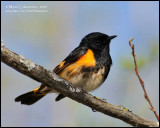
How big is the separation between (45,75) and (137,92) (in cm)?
301

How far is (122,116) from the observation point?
3264mm

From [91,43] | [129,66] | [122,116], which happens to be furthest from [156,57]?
[122,116]

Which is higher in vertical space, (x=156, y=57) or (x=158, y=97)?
(x=156, y=57)

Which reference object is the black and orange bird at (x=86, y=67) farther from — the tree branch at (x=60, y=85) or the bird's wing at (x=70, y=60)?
the tree branch at (x=60, y=85)

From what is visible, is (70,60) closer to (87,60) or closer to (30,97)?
(87,60)

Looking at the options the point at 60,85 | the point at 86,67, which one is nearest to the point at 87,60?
the point at 86,67

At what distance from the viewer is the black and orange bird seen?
13.2 feet

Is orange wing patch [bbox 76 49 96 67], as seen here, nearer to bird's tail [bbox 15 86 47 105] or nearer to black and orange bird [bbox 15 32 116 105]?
black and orange bird [bbox 15 32 116 105]

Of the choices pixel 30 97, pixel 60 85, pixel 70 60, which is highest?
pixel 70 60

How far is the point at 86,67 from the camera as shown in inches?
158

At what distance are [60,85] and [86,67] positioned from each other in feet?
3.56

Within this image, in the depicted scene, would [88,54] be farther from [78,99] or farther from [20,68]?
[20,68]

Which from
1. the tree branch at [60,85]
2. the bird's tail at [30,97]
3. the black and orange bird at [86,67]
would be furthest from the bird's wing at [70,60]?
the tree branch at [60,85]

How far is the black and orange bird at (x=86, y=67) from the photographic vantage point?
4035mm
